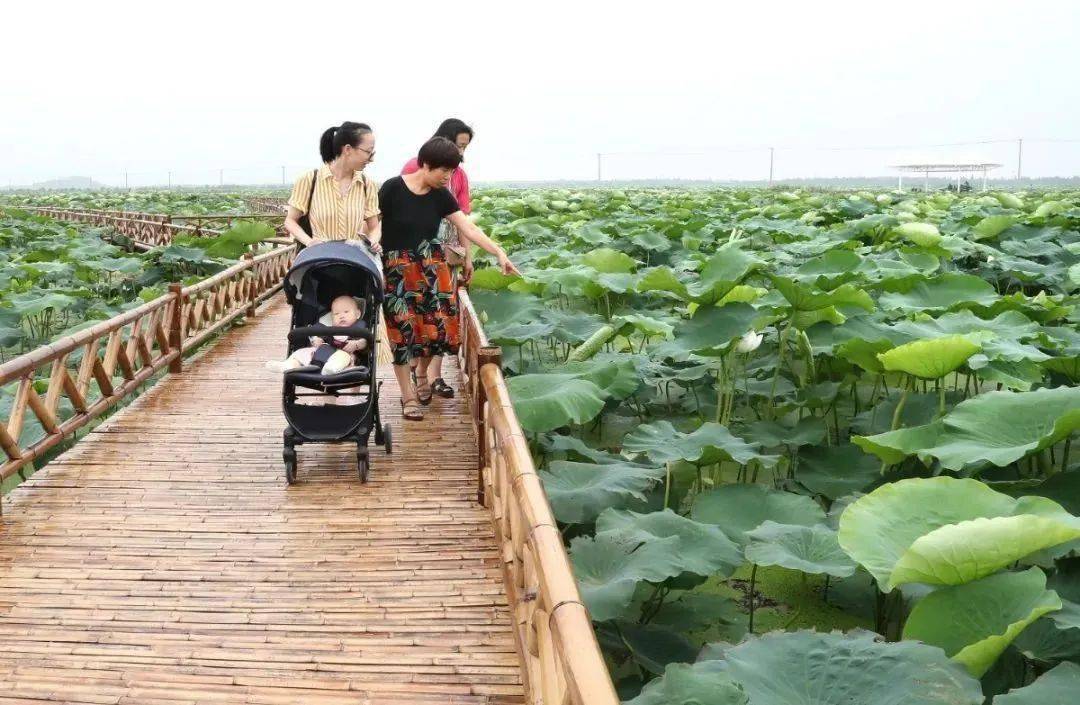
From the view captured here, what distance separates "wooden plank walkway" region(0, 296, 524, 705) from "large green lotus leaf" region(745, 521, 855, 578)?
1.97 ft

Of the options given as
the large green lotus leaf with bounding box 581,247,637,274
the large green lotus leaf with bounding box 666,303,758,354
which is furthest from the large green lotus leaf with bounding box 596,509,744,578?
the large green lotus leaf with bounding box 581,247,637,274

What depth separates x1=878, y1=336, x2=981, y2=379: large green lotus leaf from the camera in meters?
2.70

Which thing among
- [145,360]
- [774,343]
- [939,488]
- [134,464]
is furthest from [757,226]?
[939,488]

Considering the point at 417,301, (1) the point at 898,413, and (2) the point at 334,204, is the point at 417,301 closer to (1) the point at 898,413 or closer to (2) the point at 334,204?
(2) the point at 334,204

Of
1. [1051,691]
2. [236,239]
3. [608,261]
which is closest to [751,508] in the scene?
[1051,691]

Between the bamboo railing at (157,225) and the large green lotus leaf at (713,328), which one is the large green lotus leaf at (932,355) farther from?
the bamboo railing at (157,225)

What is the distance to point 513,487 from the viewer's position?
2.12 metres

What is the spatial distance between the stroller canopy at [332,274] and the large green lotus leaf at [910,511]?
1.99 meters

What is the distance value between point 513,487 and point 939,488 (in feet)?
2.95

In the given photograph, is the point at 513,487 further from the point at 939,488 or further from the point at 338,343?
the point at 338,343

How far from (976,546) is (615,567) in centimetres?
78

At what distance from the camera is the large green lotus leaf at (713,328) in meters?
3.51

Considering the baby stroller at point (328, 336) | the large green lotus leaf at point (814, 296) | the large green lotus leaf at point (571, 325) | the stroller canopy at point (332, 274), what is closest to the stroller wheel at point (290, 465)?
the baby stroller at point (328, 336)

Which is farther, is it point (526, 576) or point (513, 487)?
point (513, 487)
